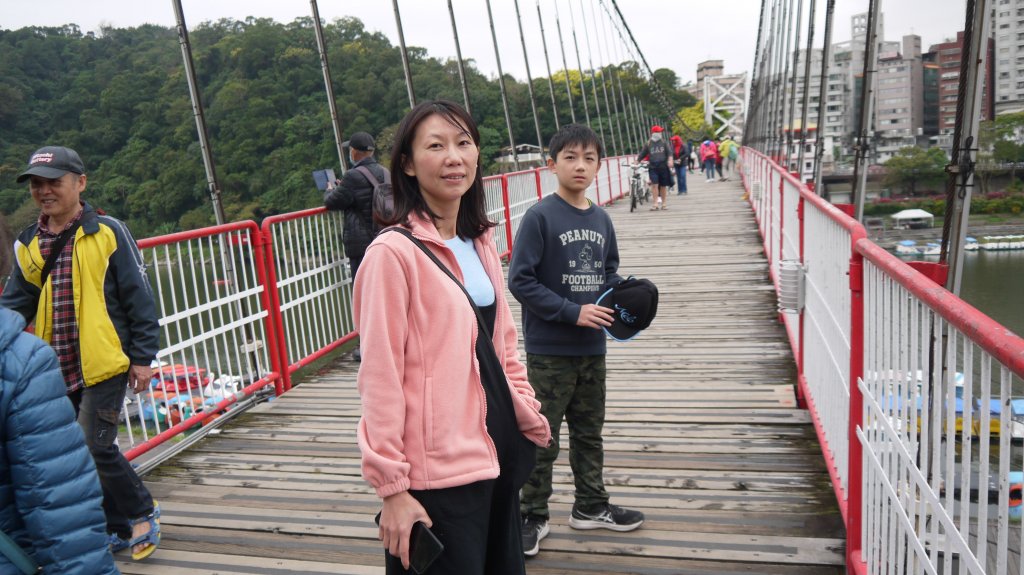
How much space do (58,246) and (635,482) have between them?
93.2 inches

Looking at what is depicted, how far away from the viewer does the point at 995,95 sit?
17.5 feet

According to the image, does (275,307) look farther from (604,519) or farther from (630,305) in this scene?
(630,305)

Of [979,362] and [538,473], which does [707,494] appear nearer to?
[538,473]

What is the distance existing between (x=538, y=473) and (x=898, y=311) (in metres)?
1.36

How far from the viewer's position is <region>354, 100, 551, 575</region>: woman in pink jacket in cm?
153

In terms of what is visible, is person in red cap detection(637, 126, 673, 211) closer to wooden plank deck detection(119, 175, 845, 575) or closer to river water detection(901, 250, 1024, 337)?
river water detection(901, 250, 1024, 337)

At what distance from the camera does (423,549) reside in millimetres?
1542

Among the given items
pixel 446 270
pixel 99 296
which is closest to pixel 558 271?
pixel 446 270

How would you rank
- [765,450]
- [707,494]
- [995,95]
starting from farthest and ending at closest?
[995,95]
[765,450]
[707,494]

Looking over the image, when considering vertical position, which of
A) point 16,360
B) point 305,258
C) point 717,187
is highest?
point 16,360

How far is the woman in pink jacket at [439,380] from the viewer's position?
1527 millimetres

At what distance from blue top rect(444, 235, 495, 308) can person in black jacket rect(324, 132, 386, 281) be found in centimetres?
391

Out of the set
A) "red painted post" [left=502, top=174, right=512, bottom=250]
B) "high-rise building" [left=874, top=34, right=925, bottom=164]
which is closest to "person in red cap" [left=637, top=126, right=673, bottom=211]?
"high-rise building" [left=874, top=34, right=925, bottom=164]

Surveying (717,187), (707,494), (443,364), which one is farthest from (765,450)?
(717,187)
